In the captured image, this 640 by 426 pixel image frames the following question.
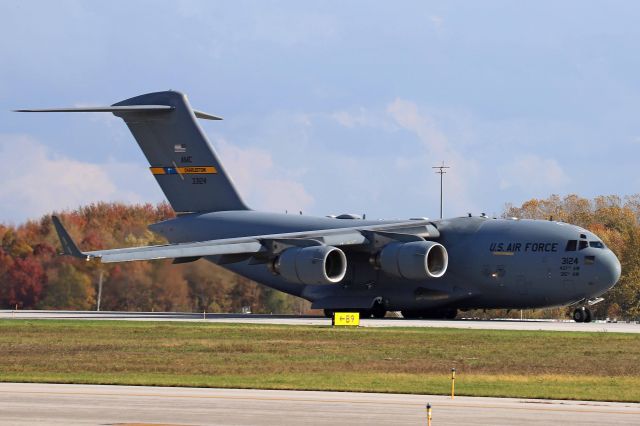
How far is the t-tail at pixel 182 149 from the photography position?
50688 millimetres

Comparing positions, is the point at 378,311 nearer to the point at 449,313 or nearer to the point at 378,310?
the point at 378,310

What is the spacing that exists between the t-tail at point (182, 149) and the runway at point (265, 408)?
1250 inches

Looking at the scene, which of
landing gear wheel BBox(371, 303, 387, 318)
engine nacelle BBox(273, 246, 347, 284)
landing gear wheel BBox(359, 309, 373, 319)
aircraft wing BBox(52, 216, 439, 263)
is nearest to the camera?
aircraft wing BBox(52, 216, 439, 263)

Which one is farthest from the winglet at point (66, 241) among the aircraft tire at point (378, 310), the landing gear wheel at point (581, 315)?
the landing gear wheel at point (581, 315)

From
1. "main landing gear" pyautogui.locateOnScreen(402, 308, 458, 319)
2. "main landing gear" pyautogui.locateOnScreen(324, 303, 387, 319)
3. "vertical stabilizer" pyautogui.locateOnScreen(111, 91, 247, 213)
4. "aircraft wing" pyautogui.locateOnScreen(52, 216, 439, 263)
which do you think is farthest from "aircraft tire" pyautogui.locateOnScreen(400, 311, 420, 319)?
"vertical stabilizer" pyautogui.locateOnScreen(111, 91, 247, 213)

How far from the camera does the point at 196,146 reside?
50.9 m

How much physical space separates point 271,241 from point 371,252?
3822 mm

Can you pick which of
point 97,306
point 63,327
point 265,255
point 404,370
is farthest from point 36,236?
point 404,370

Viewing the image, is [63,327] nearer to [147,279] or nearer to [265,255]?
[265,255]

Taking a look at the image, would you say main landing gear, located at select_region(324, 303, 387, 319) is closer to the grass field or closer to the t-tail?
the t-tail

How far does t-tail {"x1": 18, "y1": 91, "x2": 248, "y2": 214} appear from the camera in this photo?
1996 inches

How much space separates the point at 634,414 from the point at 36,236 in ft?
143

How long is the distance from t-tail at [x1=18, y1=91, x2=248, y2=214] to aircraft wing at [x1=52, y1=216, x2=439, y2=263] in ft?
15.4

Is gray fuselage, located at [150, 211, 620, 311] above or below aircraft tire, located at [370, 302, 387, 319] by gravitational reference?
above
